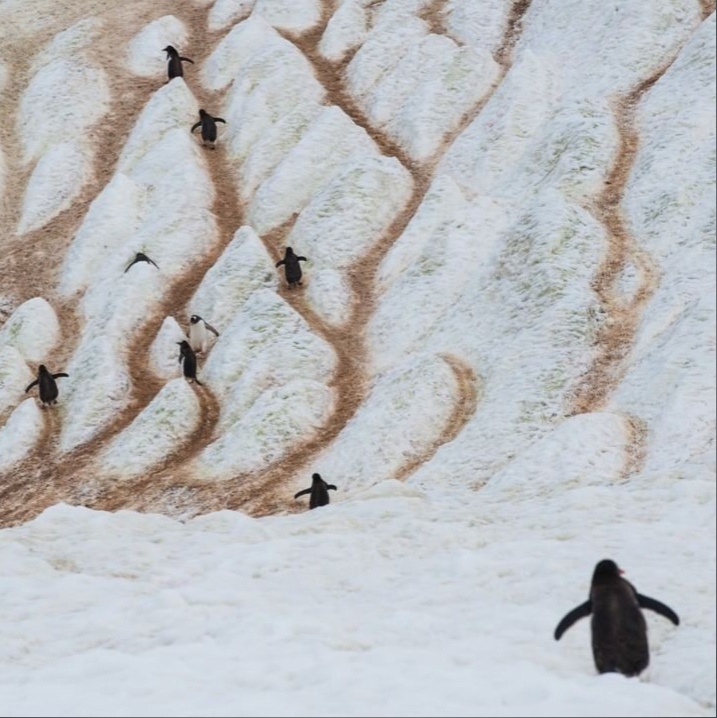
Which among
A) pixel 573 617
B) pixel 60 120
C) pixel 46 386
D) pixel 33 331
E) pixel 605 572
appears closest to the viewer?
pixel 605 572

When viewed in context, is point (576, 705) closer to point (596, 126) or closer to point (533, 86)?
point (596, 126)

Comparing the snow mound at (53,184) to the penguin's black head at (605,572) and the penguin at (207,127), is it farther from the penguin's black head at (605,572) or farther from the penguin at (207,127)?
the penguin's black head at (605,572)

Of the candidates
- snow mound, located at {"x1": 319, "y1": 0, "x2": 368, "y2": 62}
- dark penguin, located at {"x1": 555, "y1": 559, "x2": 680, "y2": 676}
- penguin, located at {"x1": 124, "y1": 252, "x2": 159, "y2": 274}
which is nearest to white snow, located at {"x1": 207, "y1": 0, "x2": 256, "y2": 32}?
snow mound, located at {"x1": 319, "y1": 0, "x2": 368, "y2": 62}

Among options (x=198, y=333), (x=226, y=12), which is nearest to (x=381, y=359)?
(x=198, y=333)

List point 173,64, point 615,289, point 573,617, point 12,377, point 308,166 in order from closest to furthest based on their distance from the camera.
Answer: point 573,617 < point 615,289 < point 12,377 < point 308,166 < point 173,64

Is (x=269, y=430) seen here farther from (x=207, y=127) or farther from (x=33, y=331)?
(x=207, y=127)
